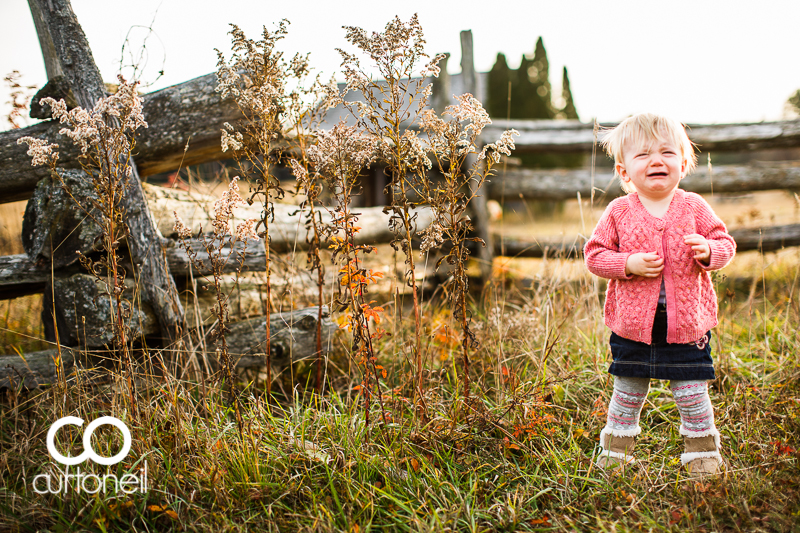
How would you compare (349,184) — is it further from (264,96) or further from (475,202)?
(475,202)

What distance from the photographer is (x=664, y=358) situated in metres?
1.94

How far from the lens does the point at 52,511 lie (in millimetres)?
1758

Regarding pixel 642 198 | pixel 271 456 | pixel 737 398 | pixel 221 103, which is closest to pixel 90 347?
pixel 271 456

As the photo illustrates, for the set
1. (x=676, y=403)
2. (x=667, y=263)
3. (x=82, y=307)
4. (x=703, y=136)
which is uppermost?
(x=703, y=136)

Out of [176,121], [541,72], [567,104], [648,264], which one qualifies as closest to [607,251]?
[648,264]

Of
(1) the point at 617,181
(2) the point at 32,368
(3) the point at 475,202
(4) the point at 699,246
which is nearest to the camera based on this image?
(4) the point at 699,246

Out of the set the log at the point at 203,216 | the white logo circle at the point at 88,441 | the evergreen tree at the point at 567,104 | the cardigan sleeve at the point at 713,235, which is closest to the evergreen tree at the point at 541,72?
the evergreen tree at the point at 567,104

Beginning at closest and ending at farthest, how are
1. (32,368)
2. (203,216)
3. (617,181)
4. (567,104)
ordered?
(32,368) < (203,216) < (617,181) < (567,104)

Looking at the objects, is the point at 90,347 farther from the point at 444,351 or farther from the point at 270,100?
the point at 444,351

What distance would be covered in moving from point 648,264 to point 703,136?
3.37 meters

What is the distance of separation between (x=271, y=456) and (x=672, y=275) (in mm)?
1719

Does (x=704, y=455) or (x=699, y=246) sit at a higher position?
(x=699, y=246)

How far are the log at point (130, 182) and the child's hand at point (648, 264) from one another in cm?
208

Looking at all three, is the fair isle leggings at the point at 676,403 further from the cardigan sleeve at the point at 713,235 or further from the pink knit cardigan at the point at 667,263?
the cardigan sleeve at the point at 713,235
